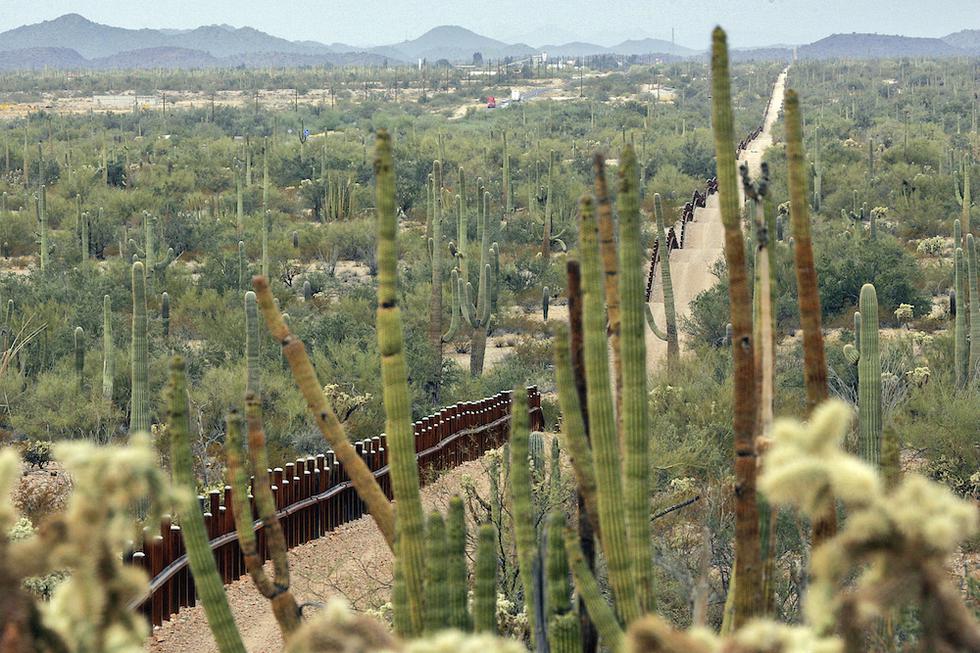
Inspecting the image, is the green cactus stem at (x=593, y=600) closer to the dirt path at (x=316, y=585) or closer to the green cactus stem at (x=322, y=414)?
the green cactus stem at (x=322, y=414)

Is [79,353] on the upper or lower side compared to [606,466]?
lower

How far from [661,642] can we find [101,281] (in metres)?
20.2

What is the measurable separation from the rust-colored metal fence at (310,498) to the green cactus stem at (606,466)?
11.7 feet

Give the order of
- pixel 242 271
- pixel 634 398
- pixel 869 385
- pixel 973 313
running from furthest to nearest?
1. pixel 242 271
2. pixel 973 313
3. pixel 869 385
4. pixel 634 398

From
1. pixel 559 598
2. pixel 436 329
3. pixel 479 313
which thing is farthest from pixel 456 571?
pixel 479 313

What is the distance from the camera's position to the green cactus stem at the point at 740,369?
467 cm

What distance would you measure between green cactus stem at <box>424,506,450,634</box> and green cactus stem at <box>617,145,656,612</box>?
70 cm

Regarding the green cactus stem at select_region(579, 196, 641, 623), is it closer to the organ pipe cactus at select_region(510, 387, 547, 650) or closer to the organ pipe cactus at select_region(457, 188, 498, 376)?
the organ pipe cactus at select_region(510, 387, 547, 650)

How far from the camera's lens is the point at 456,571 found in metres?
4.57

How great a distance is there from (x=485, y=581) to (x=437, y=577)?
36 cm

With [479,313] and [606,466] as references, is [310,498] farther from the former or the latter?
[479,313]

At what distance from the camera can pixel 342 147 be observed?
149ft

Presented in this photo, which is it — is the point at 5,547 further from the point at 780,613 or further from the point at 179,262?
the point at 179,262

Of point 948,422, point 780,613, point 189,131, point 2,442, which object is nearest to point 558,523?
point 780,613
